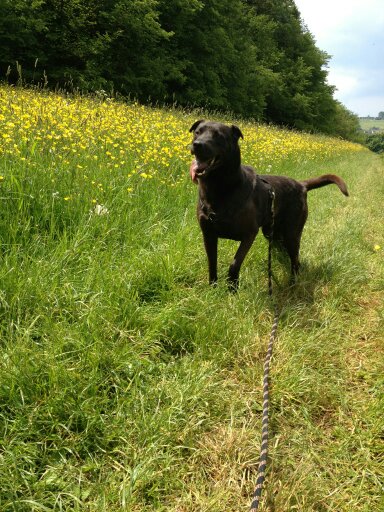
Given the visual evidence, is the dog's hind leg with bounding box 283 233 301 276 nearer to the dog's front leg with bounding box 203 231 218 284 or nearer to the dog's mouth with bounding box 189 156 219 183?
the dog's front leg with bounding box 203 231 218 284

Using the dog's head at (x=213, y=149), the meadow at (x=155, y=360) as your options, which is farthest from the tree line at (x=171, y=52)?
the dog's head at (x=213, y=149)

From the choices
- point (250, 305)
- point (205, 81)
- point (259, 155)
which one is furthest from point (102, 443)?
point (205, 81)

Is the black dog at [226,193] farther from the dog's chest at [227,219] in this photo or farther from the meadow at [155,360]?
the meadow at [155,360]

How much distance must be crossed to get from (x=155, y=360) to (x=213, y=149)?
4.82 ft

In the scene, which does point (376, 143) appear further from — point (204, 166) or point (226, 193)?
point (204, 166)

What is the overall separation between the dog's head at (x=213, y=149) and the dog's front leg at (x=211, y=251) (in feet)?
1.54

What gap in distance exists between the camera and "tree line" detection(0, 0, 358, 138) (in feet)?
46.2

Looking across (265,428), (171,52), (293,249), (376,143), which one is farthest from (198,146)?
(376,143)

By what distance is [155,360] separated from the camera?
2.12 m

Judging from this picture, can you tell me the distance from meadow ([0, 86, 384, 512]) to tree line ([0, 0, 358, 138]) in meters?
3.62

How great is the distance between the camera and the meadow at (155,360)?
1500 millimetres

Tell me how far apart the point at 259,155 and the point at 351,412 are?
6198 mm

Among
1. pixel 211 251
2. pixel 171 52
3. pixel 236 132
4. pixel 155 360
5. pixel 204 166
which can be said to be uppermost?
pixel 171 52

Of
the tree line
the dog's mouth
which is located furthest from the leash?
the tree line
